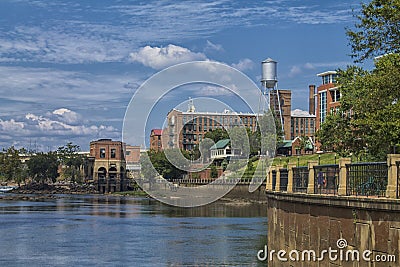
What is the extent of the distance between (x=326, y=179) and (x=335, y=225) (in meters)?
3.89

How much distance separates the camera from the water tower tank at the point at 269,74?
161750 millimetres

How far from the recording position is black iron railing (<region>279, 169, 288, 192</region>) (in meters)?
36.4

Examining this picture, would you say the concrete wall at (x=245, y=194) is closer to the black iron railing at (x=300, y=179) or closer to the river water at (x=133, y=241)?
the river water at (x=133, y=241)

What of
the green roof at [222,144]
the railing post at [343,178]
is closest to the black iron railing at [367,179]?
the railing post at [343,178]

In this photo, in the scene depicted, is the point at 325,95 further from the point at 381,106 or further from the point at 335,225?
the point at 335,225

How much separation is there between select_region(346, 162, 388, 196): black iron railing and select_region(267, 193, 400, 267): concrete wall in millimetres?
807

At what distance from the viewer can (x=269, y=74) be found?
162625 mm

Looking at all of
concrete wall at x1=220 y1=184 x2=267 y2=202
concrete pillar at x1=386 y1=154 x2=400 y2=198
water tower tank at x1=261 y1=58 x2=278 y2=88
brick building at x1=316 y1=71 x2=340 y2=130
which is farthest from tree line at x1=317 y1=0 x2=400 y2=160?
water tower tank at x1=261 y1=58 x2=278 y2=88

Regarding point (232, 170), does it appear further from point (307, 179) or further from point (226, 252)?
point (307, 179)

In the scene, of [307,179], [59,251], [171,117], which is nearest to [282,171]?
[307,179]

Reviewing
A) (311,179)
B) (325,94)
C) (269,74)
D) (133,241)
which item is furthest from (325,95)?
(311,179)

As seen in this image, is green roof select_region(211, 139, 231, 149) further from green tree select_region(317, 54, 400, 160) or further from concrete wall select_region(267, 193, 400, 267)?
concrete wall select_region(267, 193, 400, 267)

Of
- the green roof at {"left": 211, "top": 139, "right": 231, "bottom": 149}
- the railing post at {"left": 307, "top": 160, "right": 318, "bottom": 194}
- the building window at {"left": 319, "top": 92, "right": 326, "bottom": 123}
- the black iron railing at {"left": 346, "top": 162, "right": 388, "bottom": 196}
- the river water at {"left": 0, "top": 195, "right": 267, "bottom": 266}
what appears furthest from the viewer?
the green roof at {"left": 211, "top": 139, "right": 231, "bottom": 149}

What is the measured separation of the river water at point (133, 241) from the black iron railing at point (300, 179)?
9.19 meters
